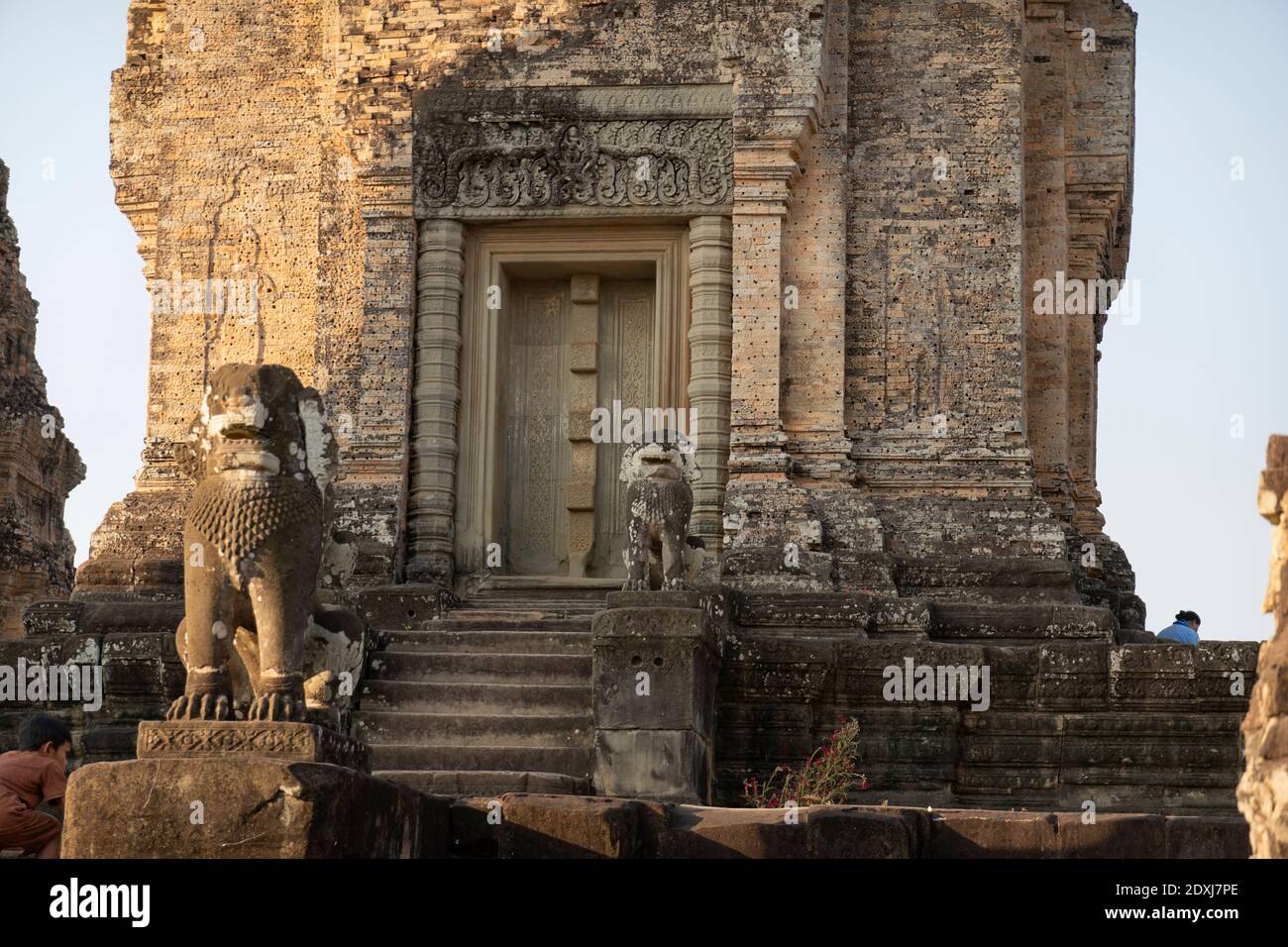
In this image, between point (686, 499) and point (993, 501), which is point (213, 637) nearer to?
point (686, 499)

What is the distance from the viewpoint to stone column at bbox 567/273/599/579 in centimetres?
1875

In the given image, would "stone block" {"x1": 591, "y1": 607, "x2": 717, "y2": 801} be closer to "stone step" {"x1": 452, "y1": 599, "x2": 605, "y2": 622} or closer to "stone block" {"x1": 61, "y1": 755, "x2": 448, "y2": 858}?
"stone step" {"x1": 452, "y1": 599, "x2": 605, "y2": 622}

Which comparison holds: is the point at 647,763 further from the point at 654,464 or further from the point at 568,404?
the point at 568,404

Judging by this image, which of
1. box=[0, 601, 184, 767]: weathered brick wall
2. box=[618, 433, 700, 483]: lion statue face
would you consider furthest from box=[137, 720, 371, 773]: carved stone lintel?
box=[0, 601, 184, 767]: weathered brick wall

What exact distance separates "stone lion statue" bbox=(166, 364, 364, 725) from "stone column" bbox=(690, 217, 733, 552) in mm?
7273

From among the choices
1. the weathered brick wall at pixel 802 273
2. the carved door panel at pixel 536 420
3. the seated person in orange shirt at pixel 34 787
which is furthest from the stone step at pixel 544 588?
the seated person in orange shirt at pixel 34 787

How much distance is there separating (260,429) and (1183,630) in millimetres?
9869

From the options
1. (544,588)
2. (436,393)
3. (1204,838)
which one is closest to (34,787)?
(1204,838)

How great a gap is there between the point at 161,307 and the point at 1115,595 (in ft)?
27.3

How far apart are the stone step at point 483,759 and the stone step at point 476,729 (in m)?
0.13

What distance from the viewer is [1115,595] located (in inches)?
749

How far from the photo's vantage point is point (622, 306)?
62.7 feet

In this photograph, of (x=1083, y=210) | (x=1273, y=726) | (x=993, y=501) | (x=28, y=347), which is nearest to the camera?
(x=1273, y=726)
